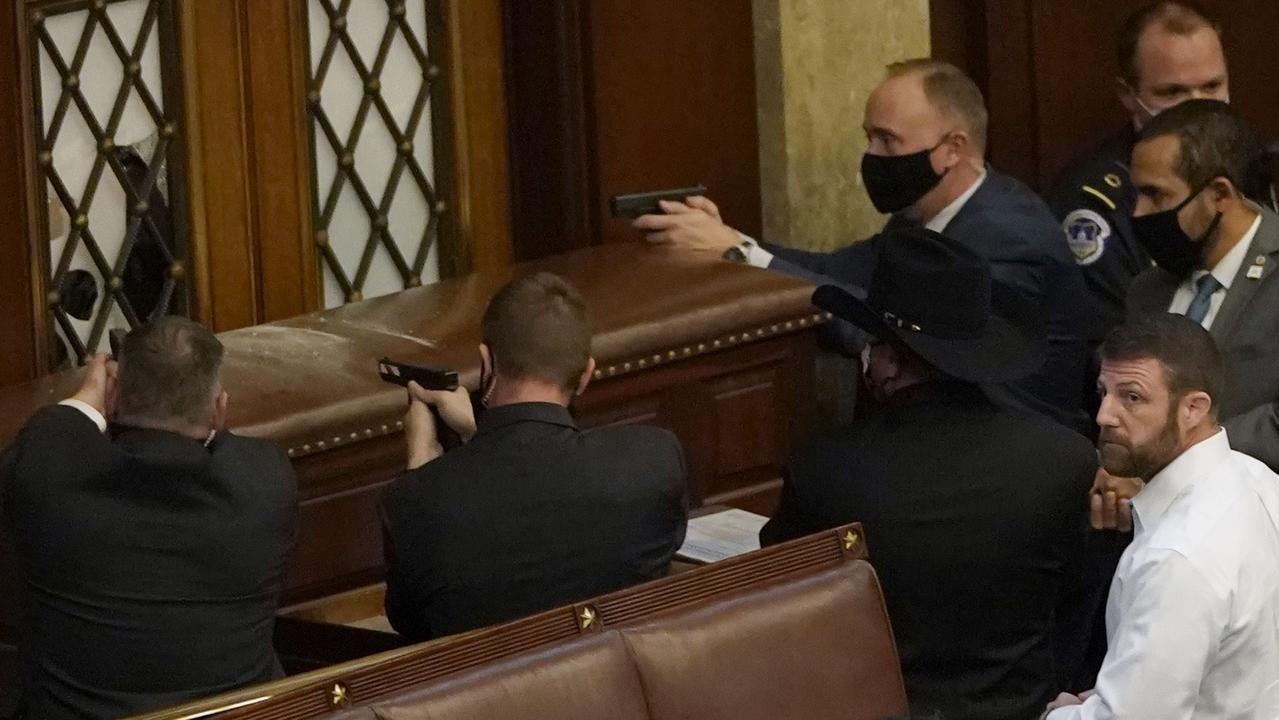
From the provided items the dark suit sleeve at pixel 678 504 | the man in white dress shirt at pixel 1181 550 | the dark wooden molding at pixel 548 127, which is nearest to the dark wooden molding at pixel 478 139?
the dark wooden molding at pixel 548 127

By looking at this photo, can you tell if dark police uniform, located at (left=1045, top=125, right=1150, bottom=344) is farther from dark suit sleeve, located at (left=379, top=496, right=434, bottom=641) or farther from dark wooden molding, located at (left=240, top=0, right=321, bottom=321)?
dark suit sleeve, located at (left=379, top=496, right=434, bottom=641)

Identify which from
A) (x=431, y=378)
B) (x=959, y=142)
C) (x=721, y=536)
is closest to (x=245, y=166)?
(x=431, y=378)

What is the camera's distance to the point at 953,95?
4.78 m

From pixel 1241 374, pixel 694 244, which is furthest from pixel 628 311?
pixel 1241 374

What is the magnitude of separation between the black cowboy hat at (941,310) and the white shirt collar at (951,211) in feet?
3.10

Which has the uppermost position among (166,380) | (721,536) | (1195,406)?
(166,380)

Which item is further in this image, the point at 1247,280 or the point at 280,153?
the point at 280,153

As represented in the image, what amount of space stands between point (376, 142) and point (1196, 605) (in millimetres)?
2645

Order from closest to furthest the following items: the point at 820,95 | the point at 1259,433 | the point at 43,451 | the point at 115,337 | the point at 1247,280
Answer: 1. the point at 43,451
2. the point at 1259,433
3. the point at 1247,280
4. the point at 115,337
5. the point at 820,95

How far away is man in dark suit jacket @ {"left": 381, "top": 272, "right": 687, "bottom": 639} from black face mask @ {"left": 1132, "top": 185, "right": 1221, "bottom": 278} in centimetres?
129

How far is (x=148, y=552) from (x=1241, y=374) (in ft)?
7.12

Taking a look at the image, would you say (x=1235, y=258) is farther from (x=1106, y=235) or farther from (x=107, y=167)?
(x=107, y=167)

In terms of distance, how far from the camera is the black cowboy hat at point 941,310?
3598mm

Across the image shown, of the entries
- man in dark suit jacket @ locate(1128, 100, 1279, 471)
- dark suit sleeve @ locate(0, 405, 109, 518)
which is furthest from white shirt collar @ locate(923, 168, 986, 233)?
dark suit sleeve @ locate(0, 405, 109, 518)
